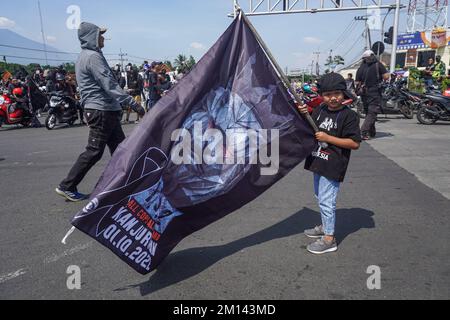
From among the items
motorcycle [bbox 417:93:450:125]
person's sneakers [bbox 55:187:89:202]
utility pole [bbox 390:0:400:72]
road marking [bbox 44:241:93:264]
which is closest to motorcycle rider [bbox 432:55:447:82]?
utility pole [bbox 390:0:400:72]

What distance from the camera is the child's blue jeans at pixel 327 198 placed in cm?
316

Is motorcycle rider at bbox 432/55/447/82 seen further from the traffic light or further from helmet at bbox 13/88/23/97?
helmet at bbox 13/88/23/97

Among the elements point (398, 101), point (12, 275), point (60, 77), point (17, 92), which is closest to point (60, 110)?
point (60, 77)

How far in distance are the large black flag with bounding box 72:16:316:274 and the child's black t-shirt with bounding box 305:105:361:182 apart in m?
0.14

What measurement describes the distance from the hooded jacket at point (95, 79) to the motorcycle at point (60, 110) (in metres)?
7.92

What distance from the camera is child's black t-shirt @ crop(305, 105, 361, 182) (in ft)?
9.95

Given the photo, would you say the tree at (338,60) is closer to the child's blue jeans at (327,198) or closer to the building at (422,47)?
the building at (422,47)

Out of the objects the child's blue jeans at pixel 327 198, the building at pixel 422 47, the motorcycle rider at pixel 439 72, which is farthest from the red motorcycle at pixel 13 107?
the building at pixel 422 47

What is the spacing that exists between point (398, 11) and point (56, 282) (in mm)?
20169

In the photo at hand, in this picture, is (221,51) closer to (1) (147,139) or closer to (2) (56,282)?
(1) (147,139)

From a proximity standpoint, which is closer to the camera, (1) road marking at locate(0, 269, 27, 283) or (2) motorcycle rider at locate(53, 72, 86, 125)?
(1) road marking at locate(0, 269, 27, 283)

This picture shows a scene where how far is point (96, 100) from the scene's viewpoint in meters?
4.48

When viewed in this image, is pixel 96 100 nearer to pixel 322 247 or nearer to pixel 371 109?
pixel 322 247

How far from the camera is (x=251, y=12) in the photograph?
20.4m
